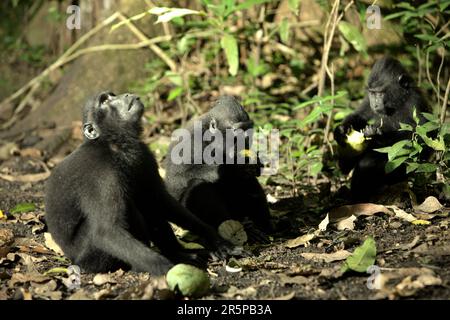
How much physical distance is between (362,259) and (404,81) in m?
3.13

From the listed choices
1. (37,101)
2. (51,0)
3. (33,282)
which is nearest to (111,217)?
(33,282)

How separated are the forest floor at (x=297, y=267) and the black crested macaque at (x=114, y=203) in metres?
0.18

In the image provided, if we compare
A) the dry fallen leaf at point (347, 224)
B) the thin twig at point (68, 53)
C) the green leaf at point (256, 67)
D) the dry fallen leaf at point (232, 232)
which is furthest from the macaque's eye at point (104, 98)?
the thin twig at point (68, 53)

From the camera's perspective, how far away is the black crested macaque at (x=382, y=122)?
655 cm

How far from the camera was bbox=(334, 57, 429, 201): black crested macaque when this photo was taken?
258 inches

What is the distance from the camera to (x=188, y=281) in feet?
13.1

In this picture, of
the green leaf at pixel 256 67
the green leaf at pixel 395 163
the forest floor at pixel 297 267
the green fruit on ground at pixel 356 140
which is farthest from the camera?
the green leaf at pixel 256 67

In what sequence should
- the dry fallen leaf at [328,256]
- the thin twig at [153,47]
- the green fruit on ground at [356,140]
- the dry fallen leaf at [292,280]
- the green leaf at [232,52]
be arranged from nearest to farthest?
the dry fallen leaf at [292,280] → the dry fallen leaf at [328,256] → the green fruit on ground at [356,140] → the green leaf at [232,52] → the thin twig at [153,47]

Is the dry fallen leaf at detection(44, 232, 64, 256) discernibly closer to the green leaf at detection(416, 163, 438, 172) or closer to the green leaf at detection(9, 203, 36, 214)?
the green leaf at detection(9, 203, 36, 214)

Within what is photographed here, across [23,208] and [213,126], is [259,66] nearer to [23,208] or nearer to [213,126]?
[213,126]

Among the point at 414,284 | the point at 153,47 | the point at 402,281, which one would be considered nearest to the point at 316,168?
the point at 402,281

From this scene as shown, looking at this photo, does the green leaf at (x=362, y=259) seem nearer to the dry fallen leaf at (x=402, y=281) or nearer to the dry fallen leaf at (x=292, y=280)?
the dry fallen leaf at (x=402, y=281)
